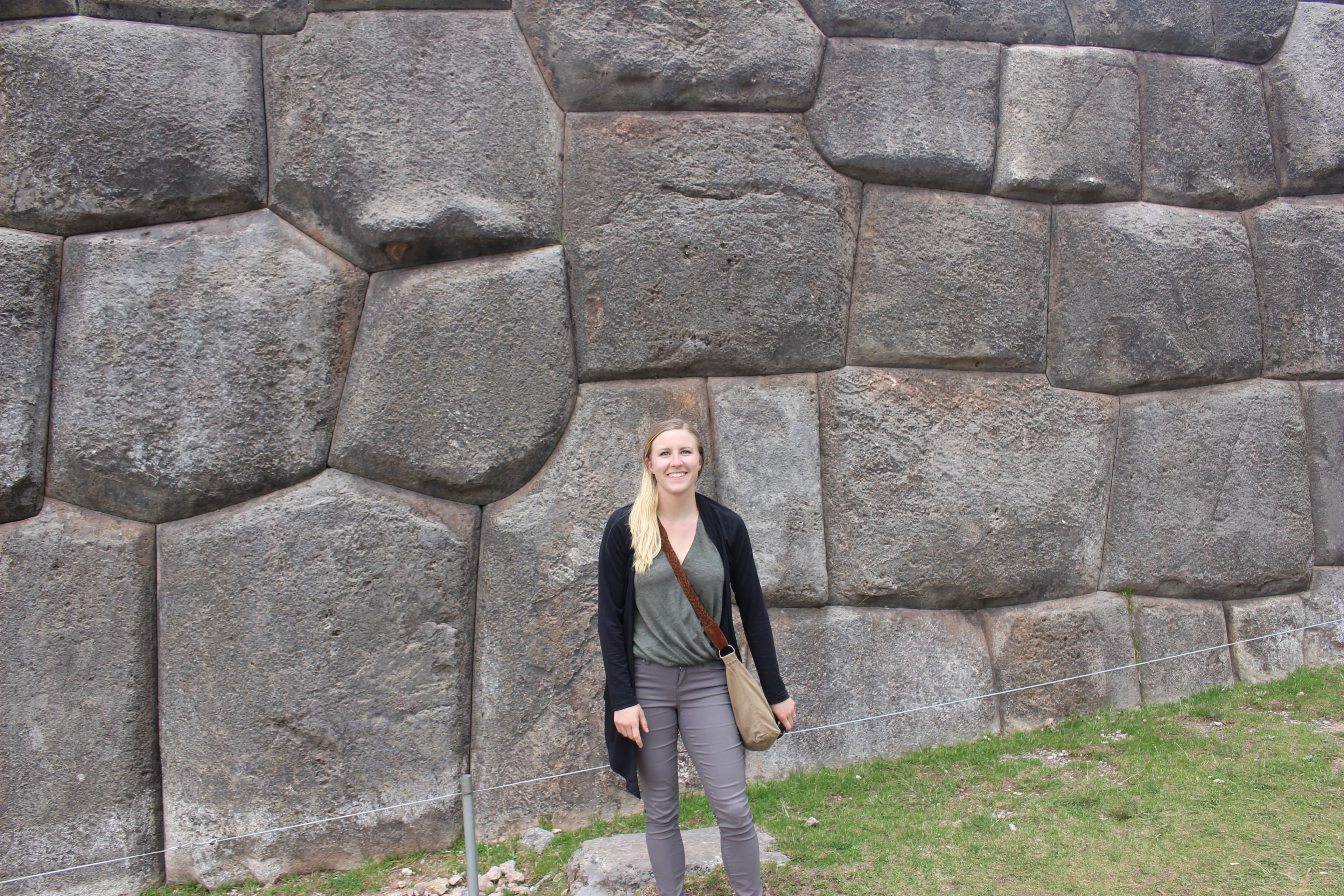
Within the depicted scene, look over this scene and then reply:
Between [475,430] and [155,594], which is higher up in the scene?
[475,430]

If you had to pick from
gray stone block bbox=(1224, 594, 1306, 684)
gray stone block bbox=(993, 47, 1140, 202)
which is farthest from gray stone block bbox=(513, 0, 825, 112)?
gray stone block bbox=(1224, 594, 1306, 684)

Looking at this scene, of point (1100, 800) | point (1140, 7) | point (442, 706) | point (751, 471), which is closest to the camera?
point (1100, 800)

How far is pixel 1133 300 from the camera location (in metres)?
3.88

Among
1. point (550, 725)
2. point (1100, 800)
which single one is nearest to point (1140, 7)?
point (1100, 800)

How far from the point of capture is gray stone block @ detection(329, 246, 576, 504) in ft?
10.7

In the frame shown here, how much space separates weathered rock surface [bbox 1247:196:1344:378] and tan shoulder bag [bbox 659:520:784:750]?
3.31m

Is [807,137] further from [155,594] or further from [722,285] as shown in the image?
[155,594]

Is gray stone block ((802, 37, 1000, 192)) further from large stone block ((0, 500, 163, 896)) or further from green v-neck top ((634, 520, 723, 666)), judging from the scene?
large stone block ((0, 500, 163, 896))

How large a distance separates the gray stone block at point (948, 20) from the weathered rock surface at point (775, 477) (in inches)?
60.9

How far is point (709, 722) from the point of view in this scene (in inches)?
92.0

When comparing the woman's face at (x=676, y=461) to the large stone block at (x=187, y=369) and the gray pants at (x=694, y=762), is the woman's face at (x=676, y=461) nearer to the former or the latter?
the gray pants at (x=694, y=762)

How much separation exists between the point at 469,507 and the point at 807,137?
203 centimetres

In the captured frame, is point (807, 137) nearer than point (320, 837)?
No

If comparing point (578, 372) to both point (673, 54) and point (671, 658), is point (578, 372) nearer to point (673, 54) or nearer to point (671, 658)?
point (673, 54)
